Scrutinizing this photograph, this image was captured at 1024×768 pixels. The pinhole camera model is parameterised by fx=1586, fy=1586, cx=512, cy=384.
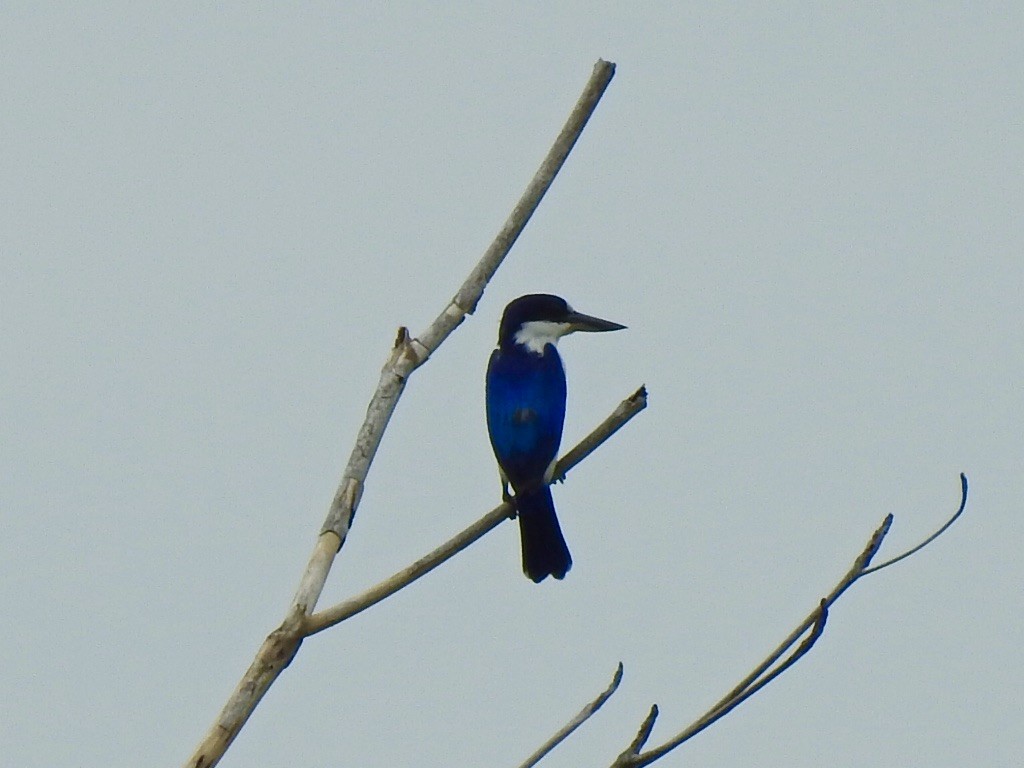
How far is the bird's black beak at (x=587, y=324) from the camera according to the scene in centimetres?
682

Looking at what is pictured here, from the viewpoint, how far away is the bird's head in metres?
6.80

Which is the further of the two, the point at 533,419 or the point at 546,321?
the point at 546,321

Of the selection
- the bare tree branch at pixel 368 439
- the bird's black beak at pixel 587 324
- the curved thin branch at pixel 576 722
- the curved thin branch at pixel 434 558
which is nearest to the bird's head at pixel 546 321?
the bird's black beak at pixel 587 324

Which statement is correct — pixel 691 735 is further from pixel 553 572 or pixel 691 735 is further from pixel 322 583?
pixel 553 572

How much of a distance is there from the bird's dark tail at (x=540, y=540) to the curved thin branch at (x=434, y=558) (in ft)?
7.16

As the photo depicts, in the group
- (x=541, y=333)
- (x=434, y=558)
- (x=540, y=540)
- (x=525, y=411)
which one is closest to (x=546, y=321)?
(x=541, y=333)

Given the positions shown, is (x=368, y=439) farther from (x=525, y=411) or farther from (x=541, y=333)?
(x=541, y=333)

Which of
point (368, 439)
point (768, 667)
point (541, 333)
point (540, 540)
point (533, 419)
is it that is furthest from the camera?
point (541, 333)

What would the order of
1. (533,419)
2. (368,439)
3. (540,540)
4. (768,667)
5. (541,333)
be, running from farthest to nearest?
(541,333)
(533,419)
(540,540)
(368,439)
(768,667)

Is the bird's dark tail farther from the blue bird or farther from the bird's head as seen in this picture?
the bird's head

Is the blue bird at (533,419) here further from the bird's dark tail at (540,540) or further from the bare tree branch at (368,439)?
the bare tree branch at (368,439)

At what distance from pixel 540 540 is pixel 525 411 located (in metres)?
0.52

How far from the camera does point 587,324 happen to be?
22.4ft

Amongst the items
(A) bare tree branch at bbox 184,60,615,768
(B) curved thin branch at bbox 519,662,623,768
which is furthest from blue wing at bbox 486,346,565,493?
(B) curved thin branch at bbox 519,662,623,768
